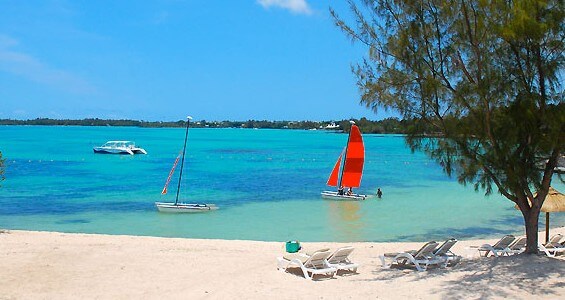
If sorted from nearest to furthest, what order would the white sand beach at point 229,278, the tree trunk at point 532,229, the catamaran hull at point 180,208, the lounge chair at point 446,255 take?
1. the white sand beach at point 229,278
2. the tree trunk at point 532,229
3. the lounge chair at point 446,255
4. the catamaran hull at point 180,208

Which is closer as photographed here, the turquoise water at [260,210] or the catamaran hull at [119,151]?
the turquoise water at [260,210]

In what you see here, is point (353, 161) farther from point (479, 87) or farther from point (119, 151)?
point (119, 151)

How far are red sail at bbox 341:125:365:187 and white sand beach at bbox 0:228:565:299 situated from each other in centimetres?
1814

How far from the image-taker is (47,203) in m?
28.3

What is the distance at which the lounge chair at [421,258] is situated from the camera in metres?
10.4

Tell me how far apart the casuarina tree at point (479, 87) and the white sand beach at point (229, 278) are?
165cm

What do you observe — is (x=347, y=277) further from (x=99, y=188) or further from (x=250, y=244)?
(x=99, y=188)

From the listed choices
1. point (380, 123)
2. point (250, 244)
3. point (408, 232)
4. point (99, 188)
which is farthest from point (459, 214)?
point (99, 188)

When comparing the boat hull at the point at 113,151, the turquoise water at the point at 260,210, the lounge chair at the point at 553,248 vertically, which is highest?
the lounge chair at the point at 553,248

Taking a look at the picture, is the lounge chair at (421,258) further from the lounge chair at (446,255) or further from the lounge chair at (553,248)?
the lounge chair at (553,248)

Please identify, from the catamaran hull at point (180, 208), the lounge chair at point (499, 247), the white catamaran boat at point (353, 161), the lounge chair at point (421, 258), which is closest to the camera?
the lounge chair at point (421, 258)

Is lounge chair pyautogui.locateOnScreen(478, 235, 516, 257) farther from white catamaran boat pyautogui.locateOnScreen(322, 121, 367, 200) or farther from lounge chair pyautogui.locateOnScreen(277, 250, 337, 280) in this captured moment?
white catamaran boat pyautogui.locateOnScreen(322, 121, 367, 200)

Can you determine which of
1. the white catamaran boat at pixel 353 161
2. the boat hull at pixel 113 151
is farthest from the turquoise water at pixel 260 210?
the boat hull at pixel 113 151

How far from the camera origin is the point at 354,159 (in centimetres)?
3130
